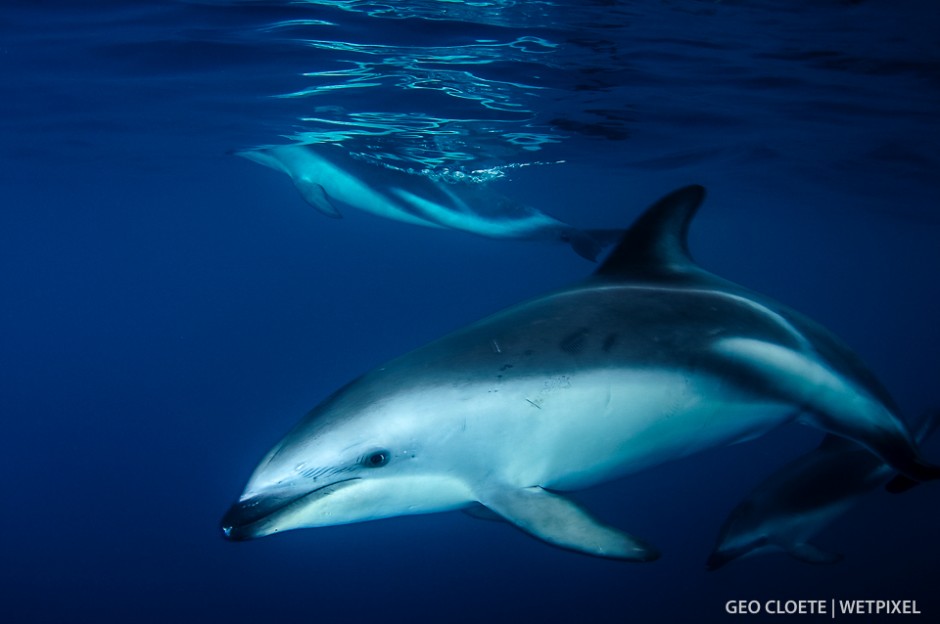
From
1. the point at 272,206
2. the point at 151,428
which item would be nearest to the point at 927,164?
the point at 151,428

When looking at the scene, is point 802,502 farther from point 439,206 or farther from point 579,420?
point 439,206

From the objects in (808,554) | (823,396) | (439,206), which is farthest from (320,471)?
(439,206)

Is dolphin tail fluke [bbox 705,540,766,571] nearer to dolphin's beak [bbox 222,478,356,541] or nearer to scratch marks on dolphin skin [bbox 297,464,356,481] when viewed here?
scratch marks on dolphin skin [bbox 297,464,356,481]

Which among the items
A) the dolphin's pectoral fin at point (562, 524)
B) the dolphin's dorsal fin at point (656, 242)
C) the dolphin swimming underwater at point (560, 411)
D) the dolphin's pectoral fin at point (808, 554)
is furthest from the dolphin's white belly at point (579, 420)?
the dolphin's pectoral fin at point (808, 554)

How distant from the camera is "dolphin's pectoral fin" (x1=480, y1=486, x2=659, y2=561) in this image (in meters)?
3.13

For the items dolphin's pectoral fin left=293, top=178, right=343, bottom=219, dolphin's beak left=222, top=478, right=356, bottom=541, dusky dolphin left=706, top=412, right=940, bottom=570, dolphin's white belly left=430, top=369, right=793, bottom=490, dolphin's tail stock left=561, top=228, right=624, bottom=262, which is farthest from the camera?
dolphin's pectoral fin left=293, top=178, right=343, bottom=219

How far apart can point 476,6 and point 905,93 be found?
8421 mm

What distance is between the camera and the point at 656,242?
463 centimetres

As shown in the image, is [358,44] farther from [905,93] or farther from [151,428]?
[151,428]

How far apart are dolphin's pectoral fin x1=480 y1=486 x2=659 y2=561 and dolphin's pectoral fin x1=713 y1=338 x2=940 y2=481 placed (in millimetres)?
1319

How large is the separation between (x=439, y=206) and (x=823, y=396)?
980 centimetres

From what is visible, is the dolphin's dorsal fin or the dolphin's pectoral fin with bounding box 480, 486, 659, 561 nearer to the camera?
the dolphin's pectoral fin with bounding box 480, 486, 659, 561

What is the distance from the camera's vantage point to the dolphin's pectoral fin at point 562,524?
3.13 meters

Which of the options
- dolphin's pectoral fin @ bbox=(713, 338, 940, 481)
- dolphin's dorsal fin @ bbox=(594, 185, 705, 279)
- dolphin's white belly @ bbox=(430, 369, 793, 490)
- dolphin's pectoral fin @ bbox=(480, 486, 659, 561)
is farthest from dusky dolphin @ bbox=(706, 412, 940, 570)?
dolphin's pectoral fin @ bbox=(480, 486, 659, 561)
